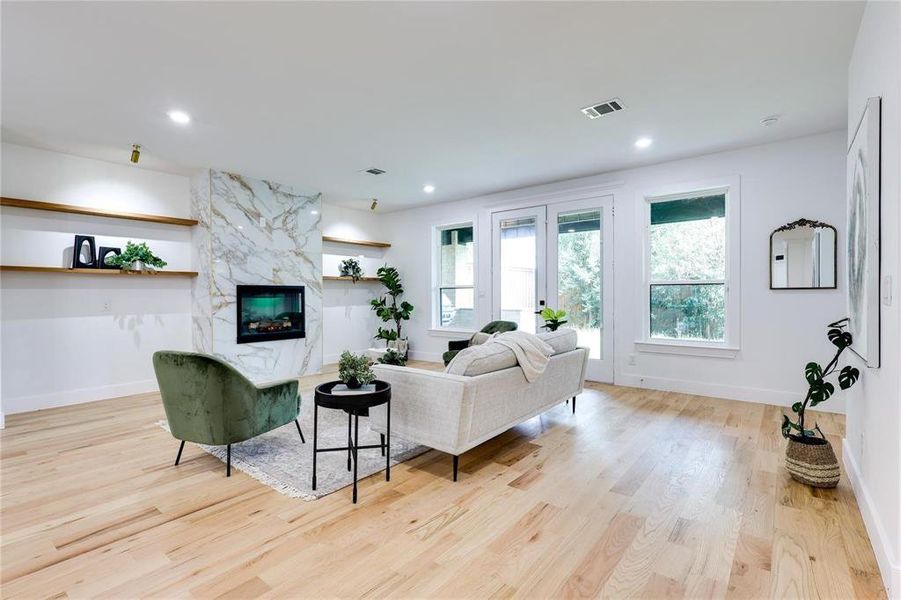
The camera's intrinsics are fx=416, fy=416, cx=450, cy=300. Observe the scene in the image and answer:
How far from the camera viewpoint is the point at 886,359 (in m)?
1.81

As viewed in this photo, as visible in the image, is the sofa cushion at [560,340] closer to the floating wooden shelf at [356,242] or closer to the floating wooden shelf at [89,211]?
the floating wooden shelf at [356,242]

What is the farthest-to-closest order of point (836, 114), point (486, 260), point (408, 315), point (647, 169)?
point (408, 315), point (486, 260), point (647, 169), point (836, 114)

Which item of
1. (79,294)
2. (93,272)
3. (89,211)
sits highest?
(89,211)

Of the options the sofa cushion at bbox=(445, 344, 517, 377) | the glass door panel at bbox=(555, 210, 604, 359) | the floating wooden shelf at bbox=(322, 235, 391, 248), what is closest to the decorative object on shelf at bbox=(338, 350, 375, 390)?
the sofa cushion at bbox=(445, 344, 517, 377)

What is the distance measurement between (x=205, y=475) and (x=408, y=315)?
4970 mm

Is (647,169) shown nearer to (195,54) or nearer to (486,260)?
(486,260)

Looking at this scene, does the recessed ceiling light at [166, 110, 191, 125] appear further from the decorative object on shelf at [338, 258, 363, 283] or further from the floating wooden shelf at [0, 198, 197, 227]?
the decorative object on shelf at [338, 258, 363, 283]

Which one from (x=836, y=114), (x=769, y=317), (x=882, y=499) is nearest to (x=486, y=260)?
(x=769, y=317)

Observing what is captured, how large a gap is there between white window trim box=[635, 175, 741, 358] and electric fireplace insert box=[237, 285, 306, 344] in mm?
4721

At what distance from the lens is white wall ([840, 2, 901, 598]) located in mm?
1621

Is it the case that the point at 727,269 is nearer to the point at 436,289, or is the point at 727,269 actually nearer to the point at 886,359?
the point at 886,359

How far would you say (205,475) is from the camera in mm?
2783

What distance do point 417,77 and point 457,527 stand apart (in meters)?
2.92

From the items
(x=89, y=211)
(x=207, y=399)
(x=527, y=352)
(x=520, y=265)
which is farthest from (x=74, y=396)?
(x=520, y=265)
